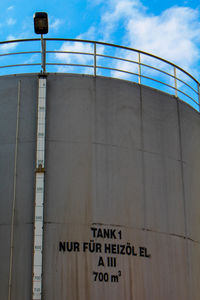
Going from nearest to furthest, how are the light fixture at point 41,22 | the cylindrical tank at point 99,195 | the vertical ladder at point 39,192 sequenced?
the vertical ladder at point 39,192 < the cylindrical tank at point 99,195 < the light fixture at point 41,22

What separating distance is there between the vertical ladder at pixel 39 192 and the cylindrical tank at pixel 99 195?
0.18 metres

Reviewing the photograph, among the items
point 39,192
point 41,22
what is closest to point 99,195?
point 39,192

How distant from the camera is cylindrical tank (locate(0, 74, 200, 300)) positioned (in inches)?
567

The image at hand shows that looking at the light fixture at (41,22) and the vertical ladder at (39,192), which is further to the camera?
the light fixture at (41,22)

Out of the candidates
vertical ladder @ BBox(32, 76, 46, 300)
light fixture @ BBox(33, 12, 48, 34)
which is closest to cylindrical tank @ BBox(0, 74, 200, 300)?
vertical ladder @ BBox(32, 76, 46, 300)

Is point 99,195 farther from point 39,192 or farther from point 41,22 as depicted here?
point 41,22

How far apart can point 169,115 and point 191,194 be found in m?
2.87

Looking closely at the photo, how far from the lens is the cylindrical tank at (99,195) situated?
14.4 meters

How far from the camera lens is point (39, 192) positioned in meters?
14.8

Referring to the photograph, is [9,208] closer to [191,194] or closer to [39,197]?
[39,197]

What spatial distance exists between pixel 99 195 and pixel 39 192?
1.82 metres

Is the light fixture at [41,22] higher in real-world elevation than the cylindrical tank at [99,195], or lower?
higher

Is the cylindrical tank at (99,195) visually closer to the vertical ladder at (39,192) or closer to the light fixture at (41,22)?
the vertical ladder at (39,192)

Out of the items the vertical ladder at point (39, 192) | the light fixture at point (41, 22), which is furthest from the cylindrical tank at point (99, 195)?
the light fixture at point (41, 22)
